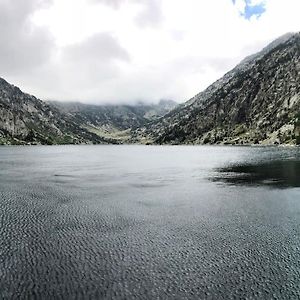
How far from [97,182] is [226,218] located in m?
56.8

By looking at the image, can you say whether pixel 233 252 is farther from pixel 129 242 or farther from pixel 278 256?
pixel 129 242

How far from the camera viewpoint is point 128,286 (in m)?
33.3

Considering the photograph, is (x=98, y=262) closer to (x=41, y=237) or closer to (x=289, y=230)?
(x=41, y=237)

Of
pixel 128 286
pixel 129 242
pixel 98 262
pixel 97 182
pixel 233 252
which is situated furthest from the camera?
pixel 97 182

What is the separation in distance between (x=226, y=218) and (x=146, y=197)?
25344mm

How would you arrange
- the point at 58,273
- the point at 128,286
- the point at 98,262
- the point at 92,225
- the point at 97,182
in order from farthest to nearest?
the point at 97,182 < the point at 92,225 < the point at 98,262 < the point at 58,273 < the point at 128,286

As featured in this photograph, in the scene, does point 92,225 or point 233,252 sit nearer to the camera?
point 233,252

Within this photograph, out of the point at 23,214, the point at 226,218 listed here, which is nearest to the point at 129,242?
the point at 226,218

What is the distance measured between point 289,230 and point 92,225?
30171mm

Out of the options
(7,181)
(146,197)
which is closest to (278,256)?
(146,197)

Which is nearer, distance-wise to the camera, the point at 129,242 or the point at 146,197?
the point at 129,242

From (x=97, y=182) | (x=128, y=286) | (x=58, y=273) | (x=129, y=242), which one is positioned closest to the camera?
(x=128, y=286)

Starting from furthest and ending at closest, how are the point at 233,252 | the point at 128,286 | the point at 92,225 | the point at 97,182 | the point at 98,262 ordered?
the point at 97,182 → the point at 92,225 → the point at 233,252 → the point at 98,262 → the point at 128,286

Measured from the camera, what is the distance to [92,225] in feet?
183
